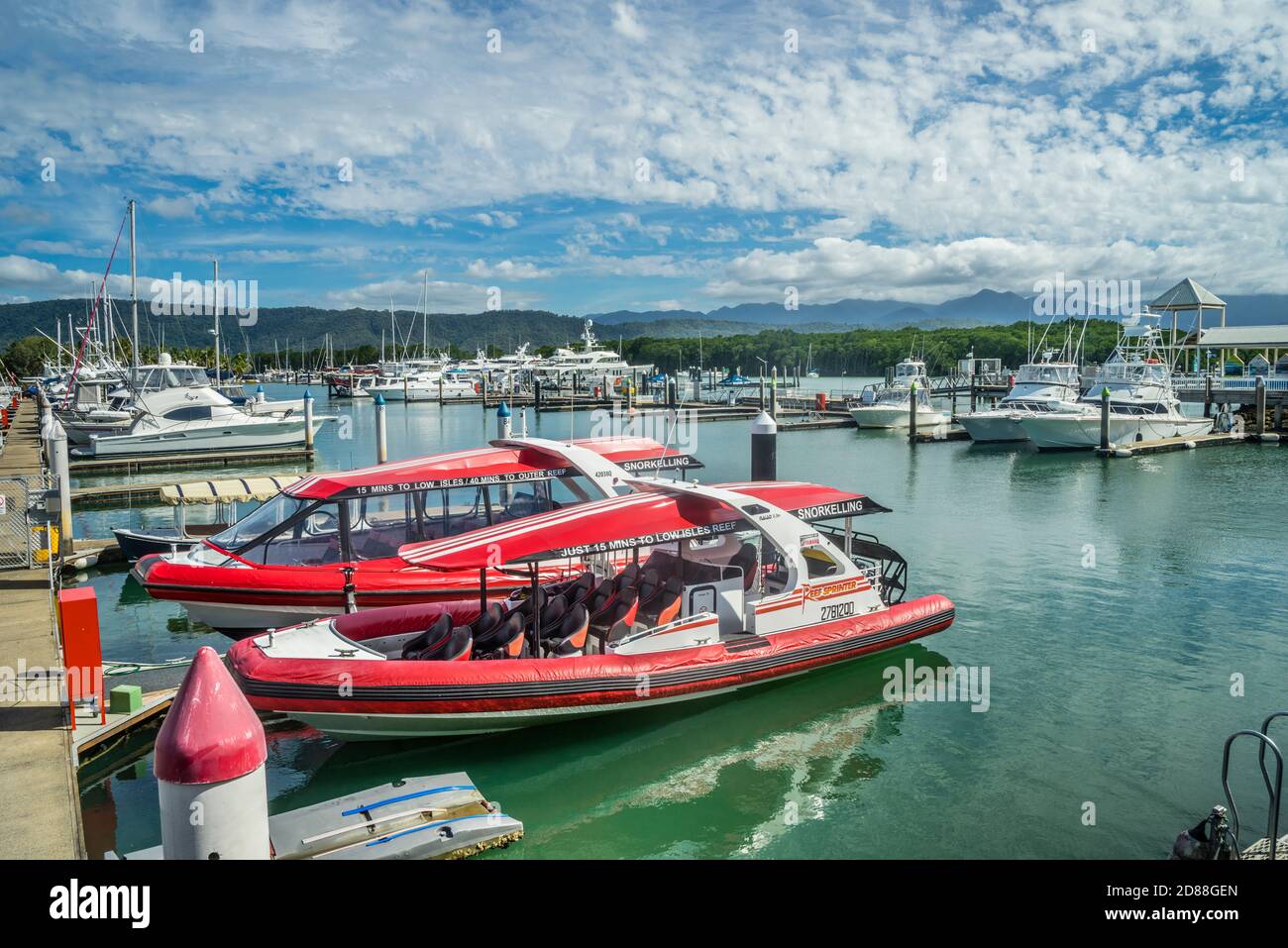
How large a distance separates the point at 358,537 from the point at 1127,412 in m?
40.3

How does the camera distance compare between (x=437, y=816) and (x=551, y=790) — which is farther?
(x=551, y=790)

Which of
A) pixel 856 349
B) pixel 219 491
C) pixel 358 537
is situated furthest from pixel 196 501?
pixel 856 349

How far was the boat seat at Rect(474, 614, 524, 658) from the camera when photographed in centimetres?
1029

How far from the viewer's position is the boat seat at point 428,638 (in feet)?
34.1

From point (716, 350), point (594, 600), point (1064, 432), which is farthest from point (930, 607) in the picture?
point (716, 350)

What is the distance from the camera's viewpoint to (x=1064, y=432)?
137ft

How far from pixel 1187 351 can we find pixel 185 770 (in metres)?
91.9

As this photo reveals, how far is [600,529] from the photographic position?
1030 centimetres

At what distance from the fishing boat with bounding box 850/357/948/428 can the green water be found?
32.4 meters

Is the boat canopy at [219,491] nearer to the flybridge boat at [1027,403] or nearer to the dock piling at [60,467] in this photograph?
the dock piling at [60,467]

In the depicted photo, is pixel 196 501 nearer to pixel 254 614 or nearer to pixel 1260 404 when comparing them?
pixel 254 614

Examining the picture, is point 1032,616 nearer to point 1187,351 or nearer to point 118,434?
point 118,434

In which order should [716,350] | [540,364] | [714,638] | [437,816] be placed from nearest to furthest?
[437,816] → [714,638] → [540,364] → [716,350]

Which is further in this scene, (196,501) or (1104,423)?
(1104,423)
